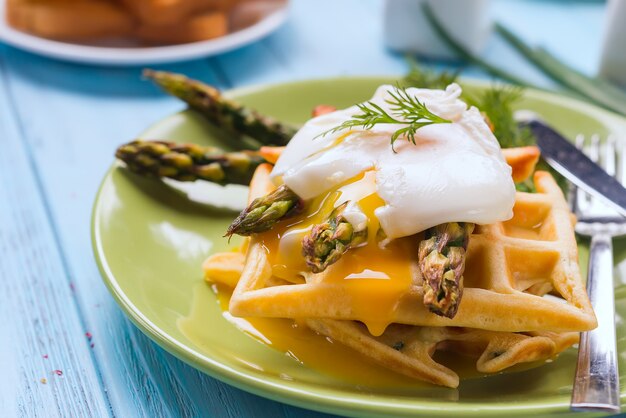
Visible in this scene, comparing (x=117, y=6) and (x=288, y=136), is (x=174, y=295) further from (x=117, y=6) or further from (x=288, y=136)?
(x=117, y=6)

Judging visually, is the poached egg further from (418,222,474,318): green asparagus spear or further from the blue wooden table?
the blue wooden table

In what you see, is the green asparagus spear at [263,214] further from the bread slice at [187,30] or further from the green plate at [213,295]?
the bread slice at [187,30]

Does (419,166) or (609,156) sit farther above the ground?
(419,166)

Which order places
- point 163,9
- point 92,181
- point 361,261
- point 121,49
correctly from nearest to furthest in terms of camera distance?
1. point 361,261
2. point 92,181
3. point 163,9
4. point 121,49

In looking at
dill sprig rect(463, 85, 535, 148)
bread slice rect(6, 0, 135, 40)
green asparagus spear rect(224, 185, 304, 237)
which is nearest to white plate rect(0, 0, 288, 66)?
bread slice rect(6, 0, 135, 40)

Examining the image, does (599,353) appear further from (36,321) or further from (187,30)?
(187,30)

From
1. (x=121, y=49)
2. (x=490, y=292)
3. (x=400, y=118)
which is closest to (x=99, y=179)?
(x=121, y=49)
